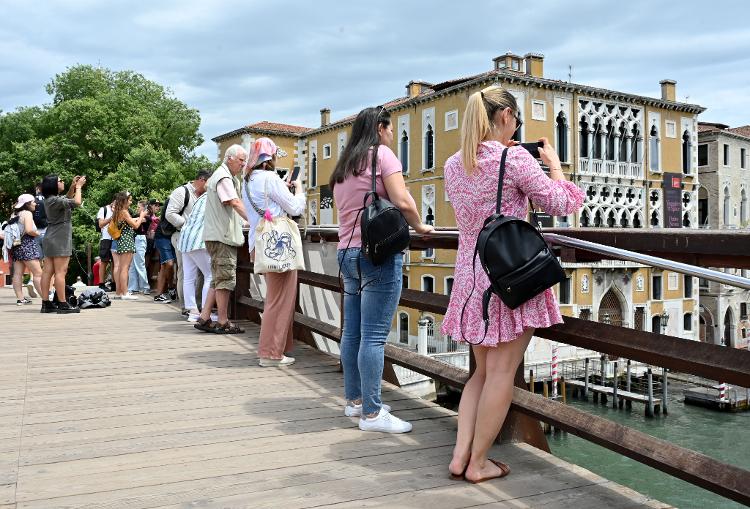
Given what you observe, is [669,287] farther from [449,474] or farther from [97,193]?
[449,474]

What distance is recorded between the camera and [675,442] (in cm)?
2930

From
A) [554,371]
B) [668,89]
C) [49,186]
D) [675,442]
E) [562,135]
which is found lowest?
[675,442]

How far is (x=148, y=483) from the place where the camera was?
2.69 meters

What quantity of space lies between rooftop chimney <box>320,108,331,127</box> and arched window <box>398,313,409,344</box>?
46.9 feet

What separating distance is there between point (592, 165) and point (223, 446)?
122 ft

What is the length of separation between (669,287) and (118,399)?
4111 centimetres

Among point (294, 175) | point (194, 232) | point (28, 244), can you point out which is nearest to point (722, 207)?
point (28, 244)

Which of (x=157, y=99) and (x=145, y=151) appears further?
(x=157, y=99)

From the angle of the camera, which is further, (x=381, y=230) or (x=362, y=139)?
(x=362, y=139)

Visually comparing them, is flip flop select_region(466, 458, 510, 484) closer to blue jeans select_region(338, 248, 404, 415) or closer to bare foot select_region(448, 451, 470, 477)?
bare foot select_region(448, 451, 470, 477)

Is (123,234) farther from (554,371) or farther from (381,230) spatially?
(554,371)

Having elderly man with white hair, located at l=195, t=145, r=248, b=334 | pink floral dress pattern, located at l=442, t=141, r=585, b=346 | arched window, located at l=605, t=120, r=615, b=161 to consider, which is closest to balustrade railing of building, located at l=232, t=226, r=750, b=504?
pink floral dress pattern, located at l=442, t=141, r=585, b=346

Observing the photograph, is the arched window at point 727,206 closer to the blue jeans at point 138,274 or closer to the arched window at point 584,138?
the arched window at point 584,138

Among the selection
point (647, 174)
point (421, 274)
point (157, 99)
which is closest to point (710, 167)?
point (647, 174)
